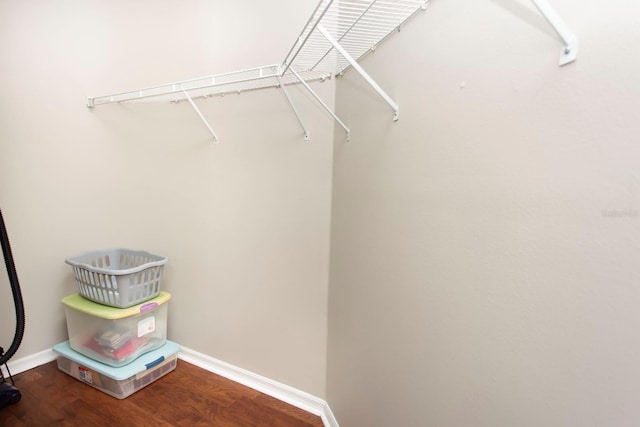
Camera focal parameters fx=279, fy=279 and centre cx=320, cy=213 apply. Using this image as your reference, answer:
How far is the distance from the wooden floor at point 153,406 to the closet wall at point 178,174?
151 millimetres

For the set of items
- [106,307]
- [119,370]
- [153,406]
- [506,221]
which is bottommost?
[153,406]

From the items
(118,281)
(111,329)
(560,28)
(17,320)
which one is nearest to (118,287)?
(118,281)

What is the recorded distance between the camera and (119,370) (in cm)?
149

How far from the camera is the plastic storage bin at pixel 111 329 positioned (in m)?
1.51

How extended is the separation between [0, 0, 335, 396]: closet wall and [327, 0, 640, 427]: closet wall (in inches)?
23.0

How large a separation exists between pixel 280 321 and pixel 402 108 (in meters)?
1.20

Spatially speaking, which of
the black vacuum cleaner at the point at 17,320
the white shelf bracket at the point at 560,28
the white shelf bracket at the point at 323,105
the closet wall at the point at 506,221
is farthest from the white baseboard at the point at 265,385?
the white shelf bracket at the point at 560,28

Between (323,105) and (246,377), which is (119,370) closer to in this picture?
(246,377)

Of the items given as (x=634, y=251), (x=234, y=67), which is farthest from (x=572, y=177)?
(x=234, y=67)

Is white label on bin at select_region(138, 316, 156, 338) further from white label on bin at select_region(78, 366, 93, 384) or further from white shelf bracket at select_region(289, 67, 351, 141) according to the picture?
Result: white shelf bracket at select_region(289, 67, 351, 141)

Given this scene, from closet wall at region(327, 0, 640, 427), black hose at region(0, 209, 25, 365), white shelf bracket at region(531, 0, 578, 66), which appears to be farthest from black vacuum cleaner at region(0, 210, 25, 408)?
white shelf bracket at region(531, 0, 578, 66)

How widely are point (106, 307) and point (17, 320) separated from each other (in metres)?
0.33

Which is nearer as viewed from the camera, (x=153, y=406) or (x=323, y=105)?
(x=323, y=105)

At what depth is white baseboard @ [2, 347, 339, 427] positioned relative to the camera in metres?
1.43
